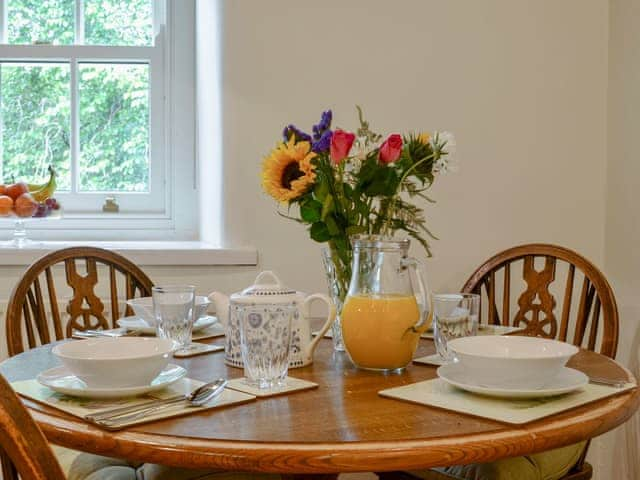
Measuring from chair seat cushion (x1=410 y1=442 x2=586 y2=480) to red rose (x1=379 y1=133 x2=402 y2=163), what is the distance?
1.63 feet

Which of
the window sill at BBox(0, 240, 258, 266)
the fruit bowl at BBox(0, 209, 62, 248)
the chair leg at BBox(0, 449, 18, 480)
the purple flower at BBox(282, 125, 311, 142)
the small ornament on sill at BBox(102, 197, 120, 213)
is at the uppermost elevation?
the purple flower at BBox(282, 125, 311, 142)

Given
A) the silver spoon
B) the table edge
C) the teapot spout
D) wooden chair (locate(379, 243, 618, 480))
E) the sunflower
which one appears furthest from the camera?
wooden chair (locate(379, 243, 618, 480))

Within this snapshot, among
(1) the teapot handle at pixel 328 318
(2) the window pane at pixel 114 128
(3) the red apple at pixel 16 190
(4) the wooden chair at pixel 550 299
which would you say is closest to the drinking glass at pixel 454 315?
(1) the teapot handle at pixel 328 318

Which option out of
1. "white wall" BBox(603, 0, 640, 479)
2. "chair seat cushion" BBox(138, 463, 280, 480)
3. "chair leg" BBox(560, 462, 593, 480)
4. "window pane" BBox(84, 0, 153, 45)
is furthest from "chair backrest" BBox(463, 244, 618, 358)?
"window pane" BBox(84, 0, 153, 45)

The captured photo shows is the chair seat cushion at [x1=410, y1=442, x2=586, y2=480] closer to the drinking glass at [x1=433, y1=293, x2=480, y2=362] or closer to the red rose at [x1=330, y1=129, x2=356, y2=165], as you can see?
the drinking glass at [x1=433, y1=293, x2=480, y2=362]

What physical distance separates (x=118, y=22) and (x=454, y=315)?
192 cm

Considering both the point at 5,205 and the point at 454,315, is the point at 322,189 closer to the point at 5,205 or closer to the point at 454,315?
the point at 454,315

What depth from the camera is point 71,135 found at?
2.78m

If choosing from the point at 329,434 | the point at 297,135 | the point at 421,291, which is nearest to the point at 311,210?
the point at 297,135

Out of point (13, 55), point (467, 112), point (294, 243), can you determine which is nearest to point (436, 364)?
point (294, 243)

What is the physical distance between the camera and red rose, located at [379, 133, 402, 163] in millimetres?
1314

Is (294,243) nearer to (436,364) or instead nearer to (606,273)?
(606,273)

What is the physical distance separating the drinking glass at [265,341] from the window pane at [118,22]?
74.3 inches

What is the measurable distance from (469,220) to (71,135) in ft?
4.37
